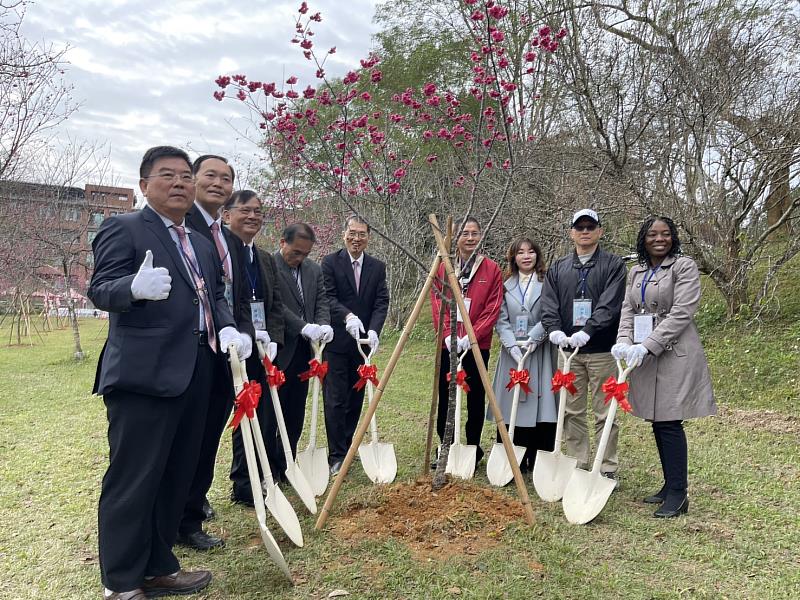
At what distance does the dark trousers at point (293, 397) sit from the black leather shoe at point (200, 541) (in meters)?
0.90

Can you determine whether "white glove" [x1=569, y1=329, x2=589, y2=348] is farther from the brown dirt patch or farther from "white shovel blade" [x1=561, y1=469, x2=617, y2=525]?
the brown dirt patch

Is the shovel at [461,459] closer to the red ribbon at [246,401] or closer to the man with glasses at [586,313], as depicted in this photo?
the man with glasses at [586,313]

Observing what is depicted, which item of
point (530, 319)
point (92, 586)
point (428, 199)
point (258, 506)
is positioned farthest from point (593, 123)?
point (92, 586)

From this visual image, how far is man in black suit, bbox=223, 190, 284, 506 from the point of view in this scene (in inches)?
132

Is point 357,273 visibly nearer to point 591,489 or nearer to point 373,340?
point 373,340

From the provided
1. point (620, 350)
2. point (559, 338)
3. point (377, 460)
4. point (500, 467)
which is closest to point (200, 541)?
point (377, 460)

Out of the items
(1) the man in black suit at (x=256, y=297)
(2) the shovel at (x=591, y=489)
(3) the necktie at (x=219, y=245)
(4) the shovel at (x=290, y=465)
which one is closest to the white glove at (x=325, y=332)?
(1) the man in black suit at (x=256, y=297)

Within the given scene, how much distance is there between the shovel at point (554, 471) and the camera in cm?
356

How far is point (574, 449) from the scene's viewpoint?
3924 mm

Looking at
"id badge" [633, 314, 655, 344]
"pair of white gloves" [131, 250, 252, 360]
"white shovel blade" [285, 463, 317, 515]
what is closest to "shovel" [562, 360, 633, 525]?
"id badge" [633, 314, 655, 344]

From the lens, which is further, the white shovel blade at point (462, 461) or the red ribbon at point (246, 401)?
the white shovel blade at point (462, 461)


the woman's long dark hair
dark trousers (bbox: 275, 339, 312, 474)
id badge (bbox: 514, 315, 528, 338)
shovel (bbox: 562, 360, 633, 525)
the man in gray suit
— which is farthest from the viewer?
id badge (bbox: 514, 315, 528, 338)

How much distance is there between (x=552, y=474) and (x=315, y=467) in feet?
4.92

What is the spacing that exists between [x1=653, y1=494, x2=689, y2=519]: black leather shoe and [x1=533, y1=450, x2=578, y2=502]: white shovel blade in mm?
533
